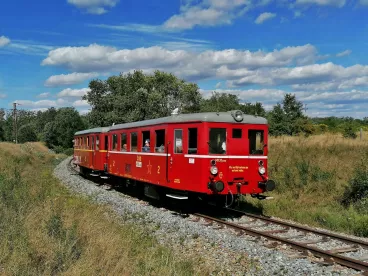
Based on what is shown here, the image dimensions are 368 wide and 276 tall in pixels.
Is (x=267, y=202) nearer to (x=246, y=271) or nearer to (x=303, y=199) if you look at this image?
(x=303, y=199)

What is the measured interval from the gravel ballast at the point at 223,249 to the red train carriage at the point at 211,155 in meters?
1.18

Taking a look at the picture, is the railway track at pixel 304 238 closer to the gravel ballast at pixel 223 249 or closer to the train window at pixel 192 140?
the gravel ballast at pixel 223 249

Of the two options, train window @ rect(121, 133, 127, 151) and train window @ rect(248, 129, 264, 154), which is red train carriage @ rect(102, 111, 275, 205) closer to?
train window @ rect(248, 129, 264, 154)

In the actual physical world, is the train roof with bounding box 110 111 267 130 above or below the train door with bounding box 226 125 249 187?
above

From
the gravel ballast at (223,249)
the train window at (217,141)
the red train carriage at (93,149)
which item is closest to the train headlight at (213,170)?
the train window at (217,141)

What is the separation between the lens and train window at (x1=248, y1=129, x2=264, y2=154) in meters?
12.1

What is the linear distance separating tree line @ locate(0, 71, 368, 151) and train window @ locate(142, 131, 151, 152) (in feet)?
84.2

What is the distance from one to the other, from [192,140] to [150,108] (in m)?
41.8

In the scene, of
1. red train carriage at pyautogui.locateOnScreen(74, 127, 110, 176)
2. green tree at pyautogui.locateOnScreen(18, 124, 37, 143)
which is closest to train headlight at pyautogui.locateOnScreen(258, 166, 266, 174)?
red train carriage at pyautogui.locateOnScreen(74, 127, 110, 176)

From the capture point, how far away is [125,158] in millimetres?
16734

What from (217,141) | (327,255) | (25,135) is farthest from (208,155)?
(25,135)

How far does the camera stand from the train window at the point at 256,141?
12.1 metres

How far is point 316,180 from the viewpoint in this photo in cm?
1588

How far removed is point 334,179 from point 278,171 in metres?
3.07
